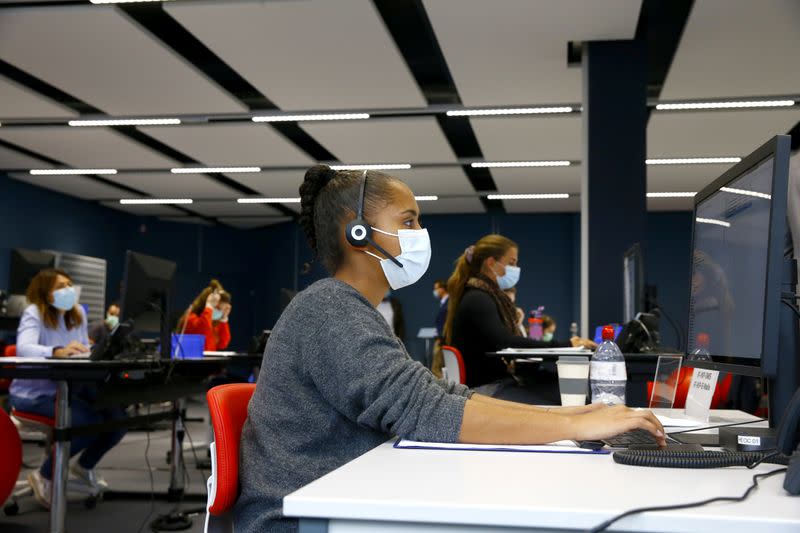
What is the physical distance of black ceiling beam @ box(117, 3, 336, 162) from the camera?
5090mm

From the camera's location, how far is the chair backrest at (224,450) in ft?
3.99

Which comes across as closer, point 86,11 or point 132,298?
point 132,298

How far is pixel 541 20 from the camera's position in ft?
16.8

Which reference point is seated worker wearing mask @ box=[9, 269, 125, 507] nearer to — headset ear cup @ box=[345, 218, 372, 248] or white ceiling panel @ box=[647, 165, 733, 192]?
headset ear cup @ box=[345, 218, 372, 248]

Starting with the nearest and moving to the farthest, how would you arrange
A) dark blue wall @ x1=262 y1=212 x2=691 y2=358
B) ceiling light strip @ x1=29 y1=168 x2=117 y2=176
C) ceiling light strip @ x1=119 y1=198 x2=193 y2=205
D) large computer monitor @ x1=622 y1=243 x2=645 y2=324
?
large computer monitor @ x1=622 y1=243 x2=645 y2=324, ceiling light strip @ x1=29 y1=168 x2=117 y2=176, ceiling light strip @ x1=119 y1=198 x2=193 y2=205, dark blue wall @ x1=262 y1=212 x2=691 y2=358

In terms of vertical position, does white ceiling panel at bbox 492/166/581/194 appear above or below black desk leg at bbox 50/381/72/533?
above

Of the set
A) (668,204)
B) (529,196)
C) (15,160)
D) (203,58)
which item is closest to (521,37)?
(203,58)

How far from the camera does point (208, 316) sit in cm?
644

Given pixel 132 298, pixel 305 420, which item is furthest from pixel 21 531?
pixel 305 420

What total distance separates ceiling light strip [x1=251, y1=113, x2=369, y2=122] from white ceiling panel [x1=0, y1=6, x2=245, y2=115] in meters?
0.29

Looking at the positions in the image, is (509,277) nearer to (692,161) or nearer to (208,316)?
(208,316)

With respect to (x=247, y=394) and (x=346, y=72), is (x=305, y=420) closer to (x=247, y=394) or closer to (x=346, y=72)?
(x=247, y=394)

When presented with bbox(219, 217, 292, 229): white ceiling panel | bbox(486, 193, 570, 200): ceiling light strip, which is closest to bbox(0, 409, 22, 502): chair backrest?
bbox(486, 193, 570, 200): ceiling light strip

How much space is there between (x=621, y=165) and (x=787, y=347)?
4.17 meters
